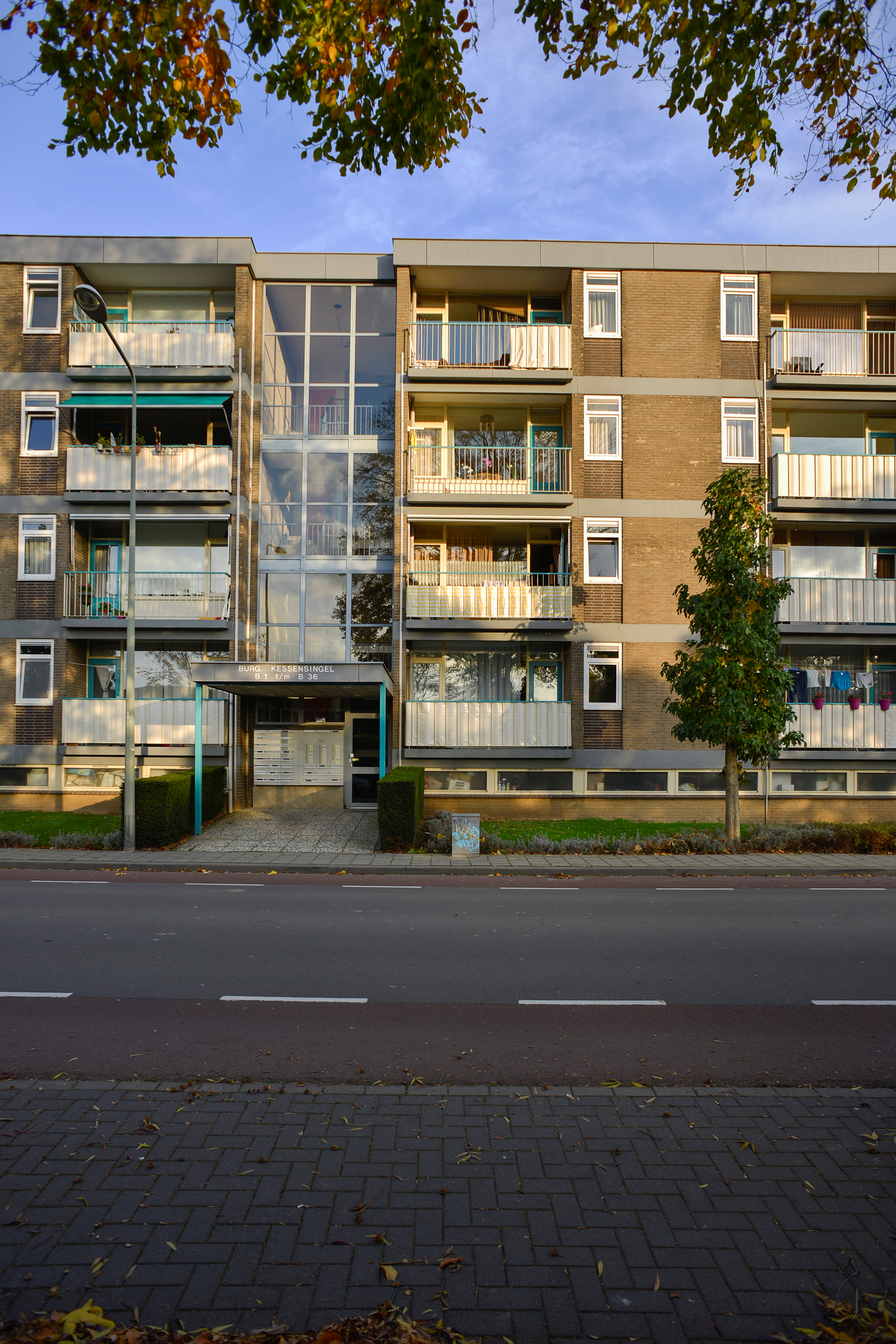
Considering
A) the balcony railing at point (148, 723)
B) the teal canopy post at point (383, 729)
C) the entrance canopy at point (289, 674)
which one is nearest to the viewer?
the teal canopy post at point (383, 729)

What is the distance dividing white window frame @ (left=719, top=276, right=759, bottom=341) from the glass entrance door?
13.1 meters

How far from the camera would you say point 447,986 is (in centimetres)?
645

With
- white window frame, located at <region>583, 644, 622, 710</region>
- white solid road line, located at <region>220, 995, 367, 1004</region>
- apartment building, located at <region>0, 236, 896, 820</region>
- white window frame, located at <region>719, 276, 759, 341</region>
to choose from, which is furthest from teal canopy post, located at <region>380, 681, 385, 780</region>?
white window frame, located at <region>719, 276, 759, 341</region>

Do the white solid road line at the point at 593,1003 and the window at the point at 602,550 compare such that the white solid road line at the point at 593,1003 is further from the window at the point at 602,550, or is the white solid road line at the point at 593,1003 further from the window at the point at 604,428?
the window at the point at 604,428

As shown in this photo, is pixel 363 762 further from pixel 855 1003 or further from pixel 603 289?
pixel 855 1003

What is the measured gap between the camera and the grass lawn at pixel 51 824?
15.0 meters

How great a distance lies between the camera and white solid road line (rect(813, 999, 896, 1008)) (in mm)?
6059

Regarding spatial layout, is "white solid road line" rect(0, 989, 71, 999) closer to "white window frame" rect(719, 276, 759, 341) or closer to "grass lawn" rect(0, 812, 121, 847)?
"grass lawn" rect(0, 812, 121, 847)

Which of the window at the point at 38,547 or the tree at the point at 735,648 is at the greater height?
the window at the point at 38,547

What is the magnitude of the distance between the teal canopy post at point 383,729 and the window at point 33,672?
9.17 meters

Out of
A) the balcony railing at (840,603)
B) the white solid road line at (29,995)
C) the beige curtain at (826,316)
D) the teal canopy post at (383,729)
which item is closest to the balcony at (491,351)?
the beige curtain at (826,316)

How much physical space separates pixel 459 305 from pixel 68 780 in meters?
15.7

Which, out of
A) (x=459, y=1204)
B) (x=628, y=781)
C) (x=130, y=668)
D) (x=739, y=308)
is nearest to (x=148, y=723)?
(x=130, y=668)

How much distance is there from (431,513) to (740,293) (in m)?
9.46
